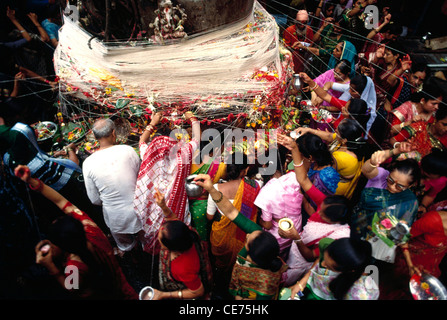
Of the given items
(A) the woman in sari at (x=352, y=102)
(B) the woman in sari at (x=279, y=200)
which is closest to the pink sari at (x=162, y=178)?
(B) the woman in sari at (x=279, y=200)

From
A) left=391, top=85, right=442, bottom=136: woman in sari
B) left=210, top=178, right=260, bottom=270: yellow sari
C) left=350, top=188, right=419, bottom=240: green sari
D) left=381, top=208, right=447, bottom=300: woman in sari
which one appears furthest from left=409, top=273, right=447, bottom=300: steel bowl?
left=391, top=85, right=442, bottom=136: woman in sari

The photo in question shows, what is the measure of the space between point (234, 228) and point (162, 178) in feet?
2.92

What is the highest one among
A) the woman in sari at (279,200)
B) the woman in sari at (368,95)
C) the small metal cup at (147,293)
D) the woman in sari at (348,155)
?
the woman in sari at (368,95)

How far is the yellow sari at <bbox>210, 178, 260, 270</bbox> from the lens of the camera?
2.43 m

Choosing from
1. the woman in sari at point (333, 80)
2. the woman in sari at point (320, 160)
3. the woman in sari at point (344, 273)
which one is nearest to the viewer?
the woman in sari at point (344, 273)

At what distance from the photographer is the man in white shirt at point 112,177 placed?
245 centimetres

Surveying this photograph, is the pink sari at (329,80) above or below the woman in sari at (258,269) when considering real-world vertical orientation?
above

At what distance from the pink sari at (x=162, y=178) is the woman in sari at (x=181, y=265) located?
62 cm

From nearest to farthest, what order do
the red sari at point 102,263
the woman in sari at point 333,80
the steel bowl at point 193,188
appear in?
the red sari at point 102,263 → the steel bowl at point 193,188 → the woman in sari at point 333,80

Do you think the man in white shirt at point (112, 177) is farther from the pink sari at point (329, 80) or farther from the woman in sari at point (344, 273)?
the pink sari at point (329, 80)

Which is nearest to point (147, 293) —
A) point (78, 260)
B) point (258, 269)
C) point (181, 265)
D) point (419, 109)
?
point (181, 265)

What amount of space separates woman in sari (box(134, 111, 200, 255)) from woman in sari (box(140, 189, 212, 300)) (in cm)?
63

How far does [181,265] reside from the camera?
6.18 feet
